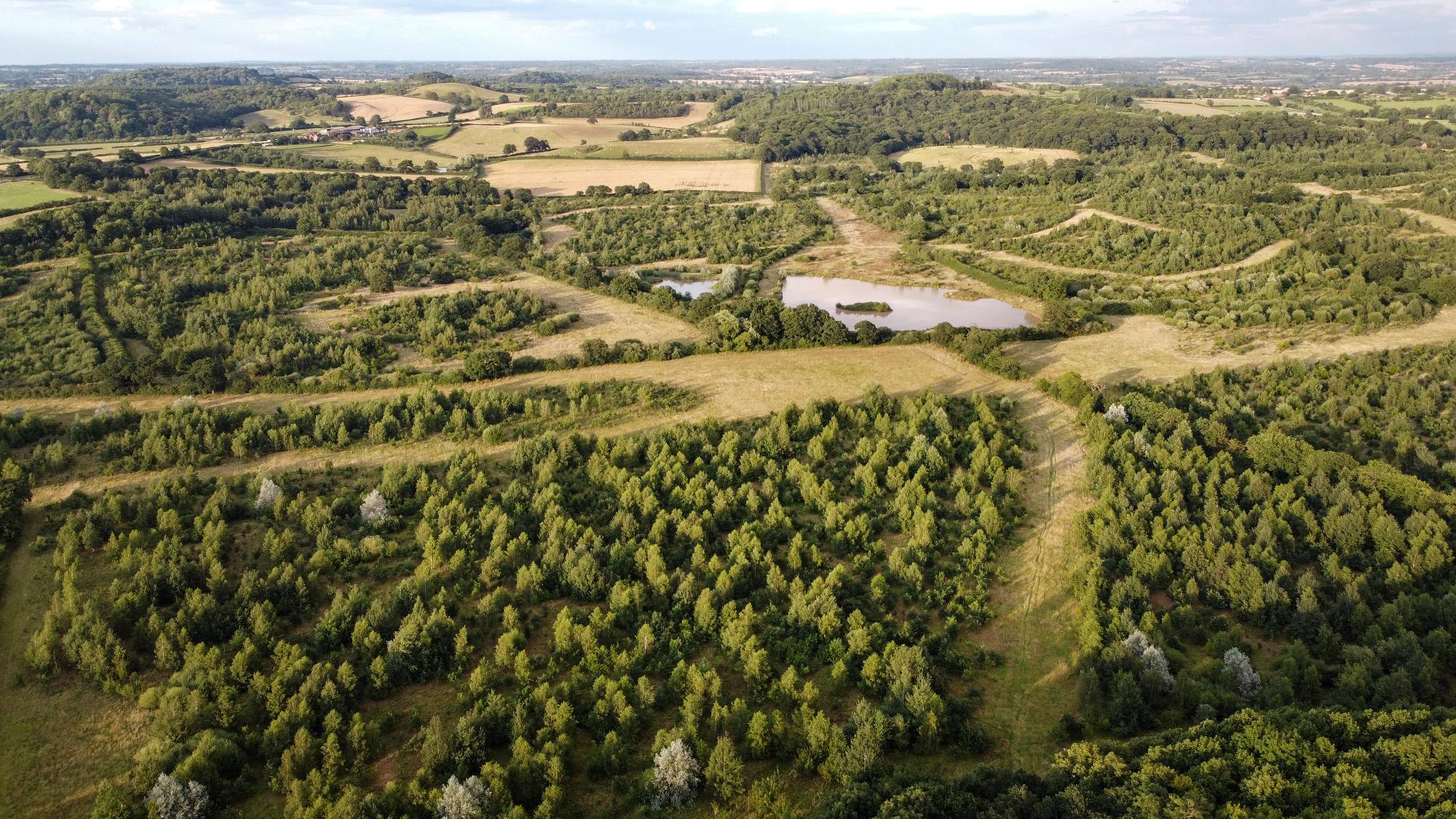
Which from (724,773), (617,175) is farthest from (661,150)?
(724,773)

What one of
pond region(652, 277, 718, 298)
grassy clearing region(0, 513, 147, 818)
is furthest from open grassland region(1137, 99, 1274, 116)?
grassy clearing region(0, 513, 147, 818)

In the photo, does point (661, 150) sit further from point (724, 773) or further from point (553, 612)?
point (724, 773)

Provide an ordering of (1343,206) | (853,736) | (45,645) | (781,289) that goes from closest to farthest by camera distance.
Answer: (853,736), (45,645), (781,289), (1343,206)

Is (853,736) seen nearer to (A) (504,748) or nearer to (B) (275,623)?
(A) (504,748)

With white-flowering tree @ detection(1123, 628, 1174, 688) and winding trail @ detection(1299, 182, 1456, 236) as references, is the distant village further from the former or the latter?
white-flowering tree @ detection(1123, 628, 1174, 688)

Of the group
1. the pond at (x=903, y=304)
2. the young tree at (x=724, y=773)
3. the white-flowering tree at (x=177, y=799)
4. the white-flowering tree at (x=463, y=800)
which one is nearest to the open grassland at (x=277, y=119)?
the pond at (x=903, y=304)

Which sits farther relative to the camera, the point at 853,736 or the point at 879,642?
the point at 879,642

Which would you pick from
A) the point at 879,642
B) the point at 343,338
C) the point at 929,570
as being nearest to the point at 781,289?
the point at 343,338
